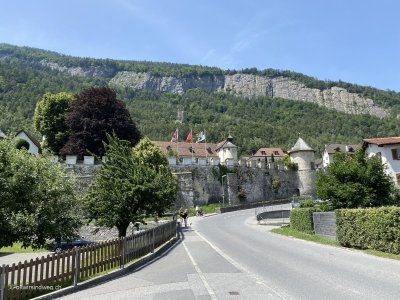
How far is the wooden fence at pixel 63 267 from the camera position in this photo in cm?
986

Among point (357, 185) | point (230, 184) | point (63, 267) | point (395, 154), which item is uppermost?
point (395, 154)

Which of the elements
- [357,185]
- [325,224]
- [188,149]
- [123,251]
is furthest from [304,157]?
[123,251]

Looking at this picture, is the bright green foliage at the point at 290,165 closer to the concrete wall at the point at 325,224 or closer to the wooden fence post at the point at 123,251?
the concrete wall at the point at 325,224

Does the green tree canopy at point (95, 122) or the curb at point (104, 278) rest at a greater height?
the green tree canopy at point (95, 122)

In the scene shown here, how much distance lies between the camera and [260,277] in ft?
41.3

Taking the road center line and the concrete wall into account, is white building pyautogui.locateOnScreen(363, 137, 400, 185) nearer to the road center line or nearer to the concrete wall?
the concrete wall

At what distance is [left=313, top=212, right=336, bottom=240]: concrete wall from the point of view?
24.2m

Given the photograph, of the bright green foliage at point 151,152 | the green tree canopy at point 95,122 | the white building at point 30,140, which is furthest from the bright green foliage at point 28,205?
the white building at point 30,140

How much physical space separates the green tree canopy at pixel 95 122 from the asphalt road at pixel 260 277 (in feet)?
127

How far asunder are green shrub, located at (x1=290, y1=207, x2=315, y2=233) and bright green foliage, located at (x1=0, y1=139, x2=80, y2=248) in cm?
1856

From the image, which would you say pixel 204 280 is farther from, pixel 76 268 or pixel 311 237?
pixel 311 237

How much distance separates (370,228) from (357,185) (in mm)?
10250

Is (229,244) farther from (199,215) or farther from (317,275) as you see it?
(199,215)

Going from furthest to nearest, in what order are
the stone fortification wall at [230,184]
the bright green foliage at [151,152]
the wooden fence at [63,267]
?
the stone fortification wall at [230,184] → the bright green foliage at [151,152] → the wooden fence at [63,267]
